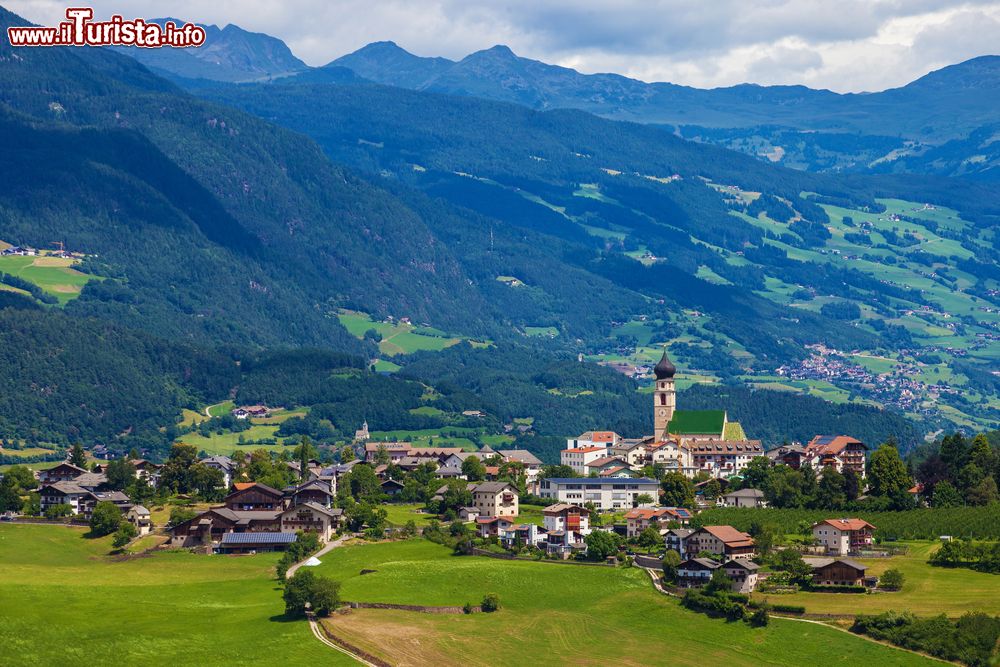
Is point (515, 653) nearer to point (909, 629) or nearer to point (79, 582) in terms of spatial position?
point (909, 629)

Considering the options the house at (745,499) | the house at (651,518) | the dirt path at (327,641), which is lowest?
the dirt path at (327,641)

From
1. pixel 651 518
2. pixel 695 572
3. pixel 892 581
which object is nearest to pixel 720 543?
pixel 695 572

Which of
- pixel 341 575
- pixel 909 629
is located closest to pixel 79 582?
pixel 341 575

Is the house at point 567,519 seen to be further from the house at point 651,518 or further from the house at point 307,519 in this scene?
the house at point 307,519

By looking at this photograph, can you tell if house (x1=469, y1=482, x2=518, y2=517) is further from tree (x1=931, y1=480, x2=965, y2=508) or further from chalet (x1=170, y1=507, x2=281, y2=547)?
tree (x1=931, y1=480, x2=965, y2=508)

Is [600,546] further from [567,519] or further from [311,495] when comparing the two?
[311,495]

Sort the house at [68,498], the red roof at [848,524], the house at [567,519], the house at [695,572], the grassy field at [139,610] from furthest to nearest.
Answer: the house at [68,498] < the house at [567,519] < the red roof at [848,524] < the house at [695,572] < the grassy field at [139,610]

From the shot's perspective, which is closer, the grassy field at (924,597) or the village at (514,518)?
the grassy field at (924,597)

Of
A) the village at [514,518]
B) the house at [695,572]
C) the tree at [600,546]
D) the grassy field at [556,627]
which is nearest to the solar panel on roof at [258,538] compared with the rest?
the village at [514,518]
